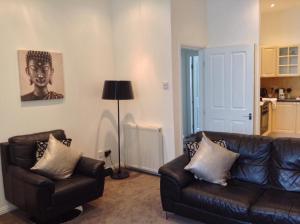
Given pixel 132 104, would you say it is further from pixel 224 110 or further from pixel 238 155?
pixel 238 155

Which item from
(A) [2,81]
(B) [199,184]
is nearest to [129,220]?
(B) [199,184]

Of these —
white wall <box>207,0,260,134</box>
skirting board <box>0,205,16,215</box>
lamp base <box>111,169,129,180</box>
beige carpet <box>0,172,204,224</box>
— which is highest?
white wall <box>207,0,260,134</box>

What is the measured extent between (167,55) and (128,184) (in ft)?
6.47

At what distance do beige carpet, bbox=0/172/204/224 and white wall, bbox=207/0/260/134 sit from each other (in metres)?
2.15

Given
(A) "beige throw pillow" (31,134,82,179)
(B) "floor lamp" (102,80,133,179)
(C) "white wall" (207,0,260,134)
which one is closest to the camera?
(A) "beige throw pillow" (31,134,82,179)

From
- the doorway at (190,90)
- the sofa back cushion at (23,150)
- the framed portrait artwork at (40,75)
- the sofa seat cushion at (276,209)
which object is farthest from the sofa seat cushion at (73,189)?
the doorway at (190,90)

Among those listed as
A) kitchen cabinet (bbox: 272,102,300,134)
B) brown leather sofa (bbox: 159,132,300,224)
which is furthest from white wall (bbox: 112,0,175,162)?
kitchen cabinet (bbox: 272,102,300,134)

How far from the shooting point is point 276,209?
2400 millimetres

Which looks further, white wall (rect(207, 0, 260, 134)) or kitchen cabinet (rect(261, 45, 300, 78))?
kitchen cabinet (rect(261, 45, 300, 78))

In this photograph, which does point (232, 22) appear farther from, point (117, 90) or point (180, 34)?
point (117, 90)

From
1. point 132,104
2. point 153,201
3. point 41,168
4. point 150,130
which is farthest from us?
point 132,104

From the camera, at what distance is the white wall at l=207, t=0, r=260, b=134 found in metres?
4.53

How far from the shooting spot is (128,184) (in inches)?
164

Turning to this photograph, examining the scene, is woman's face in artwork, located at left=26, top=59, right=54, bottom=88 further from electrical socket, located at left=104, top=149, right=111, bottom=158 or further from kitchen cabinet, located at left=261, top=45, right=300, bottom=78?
kitchen cabinet, located at left=261, top=45, right=300, bottom=78
